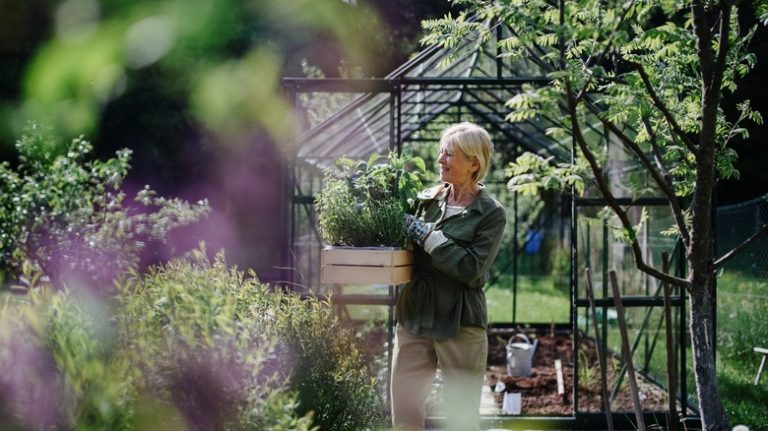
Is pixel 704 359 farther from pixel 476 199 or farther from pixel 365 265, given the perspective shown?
pixel 365 265

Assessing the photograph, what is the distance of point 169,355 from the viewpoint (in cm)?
212

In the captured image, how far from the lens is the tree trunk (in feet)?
10.4

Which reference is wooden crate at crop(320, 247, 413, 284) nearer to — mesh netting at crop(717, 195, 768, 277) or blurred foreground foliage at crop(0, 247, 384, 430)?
blurred foreground foliage at crop(0, 247, 384, 430)

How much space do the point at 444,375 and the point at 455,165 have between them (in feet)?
3.03

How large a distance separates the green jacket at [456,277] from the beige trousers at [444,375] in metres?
0.07

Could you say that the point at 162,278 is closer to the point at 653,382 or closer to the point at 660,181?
the point at 660,181

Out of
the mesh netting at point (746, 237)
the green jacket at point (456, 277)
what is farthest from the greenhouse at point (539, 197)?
the mesh netting at point (746, 237)

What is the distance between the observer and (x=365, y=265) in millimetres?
3248

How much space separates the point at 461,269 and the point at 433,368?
521mm

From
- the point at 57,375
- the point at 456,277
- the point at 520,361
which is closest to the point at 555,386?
the point at 520,361

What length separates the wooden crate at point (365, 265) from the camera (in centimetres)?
322

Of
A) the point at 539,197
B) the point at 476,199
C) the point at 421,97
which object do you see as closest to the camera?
the point at 476,199

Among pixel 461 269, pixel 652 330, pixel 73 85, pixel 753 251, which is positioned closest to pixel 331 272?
pixel 461 269

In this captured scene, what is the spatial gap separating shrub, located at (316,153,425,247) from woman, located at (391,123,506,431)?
11cm
